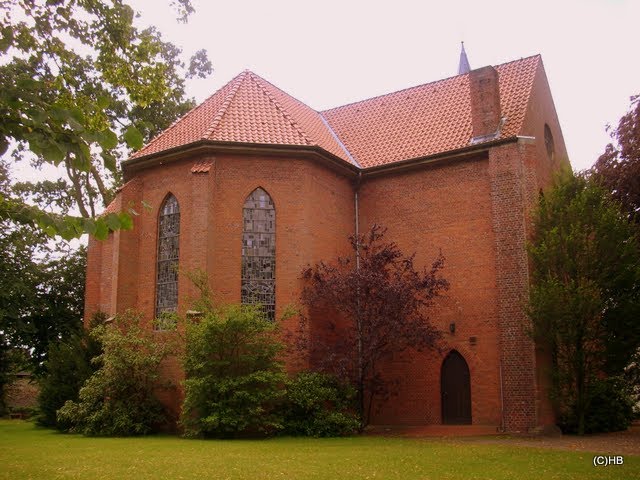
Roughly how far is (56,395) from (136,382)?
4.57 m

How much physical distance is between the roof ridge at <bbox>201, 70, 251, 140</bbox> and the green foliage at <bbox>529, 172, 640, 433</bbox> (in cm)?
1007

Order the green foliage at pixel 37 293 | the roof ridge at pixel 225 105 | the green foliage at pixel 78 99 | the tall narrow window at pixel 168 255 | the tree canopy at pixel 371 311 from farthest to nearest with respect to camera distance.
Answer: the green foliage at pixel 37 293
the roof ridge at pixel 225 105
the tall narrow window at pixel 168 255
the tree canopy at pixel 371 311
the green foliage at pixel 78 99

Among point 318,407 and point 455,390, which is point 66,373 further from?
point 455,390

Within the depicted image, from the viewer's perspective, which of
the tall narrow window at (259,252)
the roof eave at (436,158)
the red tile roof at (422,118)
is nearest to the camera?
the tall narrow window at (259,252)

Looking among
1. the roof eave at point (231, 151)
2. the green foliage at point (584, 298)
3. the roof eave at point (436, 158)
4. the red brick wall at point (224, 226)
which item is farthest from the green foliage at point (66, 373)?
the green foliage at point (584, 298)

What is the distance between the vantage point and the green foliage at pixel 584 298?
16547 millimetres

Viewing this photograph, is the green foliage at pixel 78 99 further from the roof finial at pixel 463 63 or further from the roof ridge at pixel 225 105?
the roof finial at pixel 463 63

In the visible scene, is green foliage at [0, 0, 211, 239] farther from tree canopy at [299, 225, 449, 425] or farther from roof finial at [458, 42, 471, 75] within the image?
roof finial at [458, 42, 471, 75]

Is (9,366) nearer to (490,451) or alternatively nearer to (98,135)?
(490,451)

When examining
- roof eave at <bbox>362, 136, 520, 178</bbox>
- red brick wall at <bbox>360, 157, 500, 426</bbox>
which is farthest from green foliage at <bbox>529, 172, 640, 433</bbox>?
roof eave at <bbox>362, 136, 520, 178</bbox>

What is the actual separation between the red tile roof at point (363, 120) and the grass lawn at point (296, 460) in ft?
30.2

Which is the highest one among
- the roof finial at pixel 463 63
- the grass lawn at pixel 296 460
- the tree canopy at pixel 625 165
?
the roof finial at pixel 463 63

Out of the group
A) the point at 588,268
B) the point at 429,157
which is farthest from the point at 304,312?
the point at 588,268

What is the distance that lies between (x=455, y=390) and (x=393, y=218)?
5774mm
